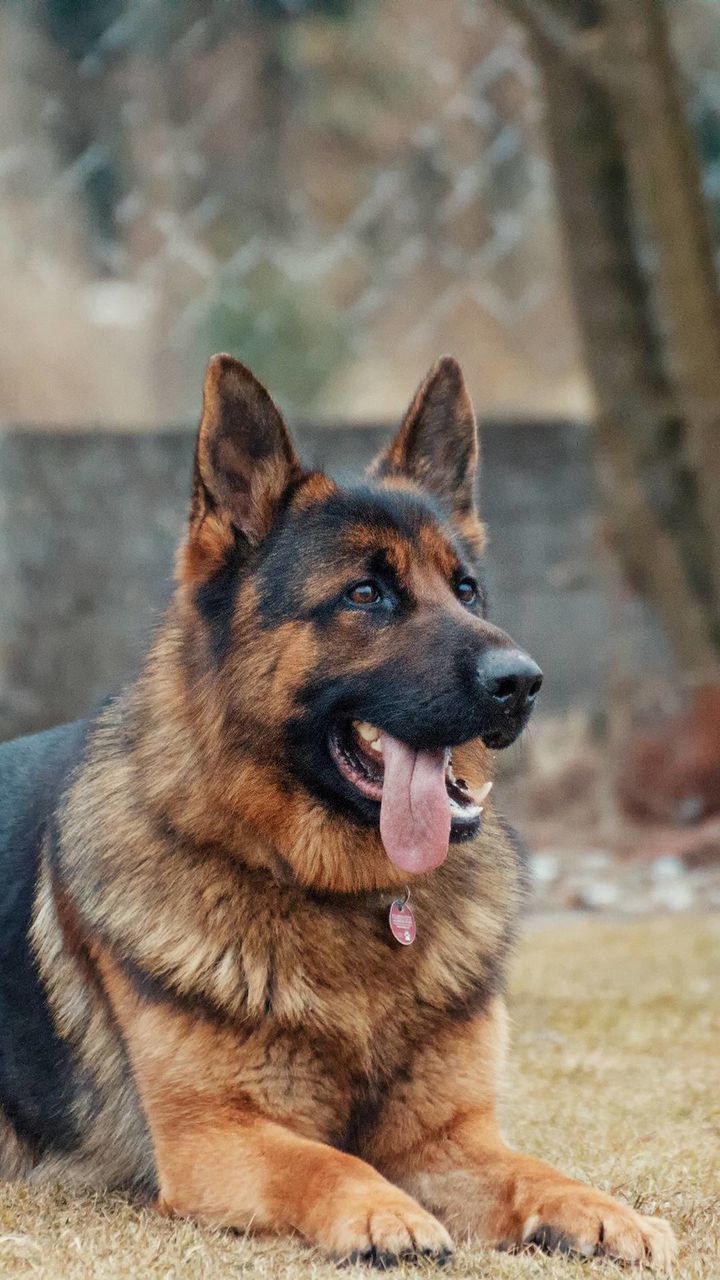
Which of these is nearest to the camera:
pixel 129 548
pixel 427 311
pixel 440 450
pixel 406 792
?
pixel 406 792

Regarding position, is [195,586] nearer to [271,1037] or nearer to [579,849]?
[271,1037]

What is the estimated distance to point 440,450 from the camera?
13.0 ft

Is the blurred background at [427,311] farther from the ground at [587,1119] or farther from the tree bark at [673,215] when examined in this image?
the ground at [587,1119]

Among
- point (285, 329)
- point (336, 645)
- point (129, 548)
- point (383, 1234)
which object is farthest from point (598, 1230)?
point (285, 329)

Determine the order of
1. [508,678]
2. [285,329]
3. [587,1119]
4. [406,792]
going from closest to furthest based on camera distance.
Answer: [508,678] < [406,792] < [587,1119] < [285,329]

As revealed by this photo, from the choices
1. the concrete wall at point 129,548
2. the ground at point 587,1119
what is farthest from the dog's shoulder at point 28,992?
the concrete wall at point 129,548

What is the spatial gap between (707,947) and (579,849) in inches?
83.3

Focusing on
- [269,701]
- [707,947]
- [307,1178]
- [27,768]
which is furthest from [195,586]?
[707,947]

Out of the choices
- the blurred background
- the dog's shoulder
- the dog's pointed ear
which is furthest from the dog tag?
the blurred background

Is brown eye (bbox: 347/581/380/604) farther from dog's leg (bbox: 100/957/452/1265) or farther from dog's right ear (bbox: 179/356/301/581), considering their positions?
dog's leg (bbox: 100/957/452/1265)

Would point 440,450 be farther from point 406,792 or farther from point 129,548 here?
point 129,548

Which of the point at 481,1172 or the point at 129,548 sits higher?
the point at 129,548

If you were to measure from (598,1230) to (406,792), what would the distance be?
→ 938mm

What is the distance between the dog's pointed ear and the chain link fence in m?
6.08
